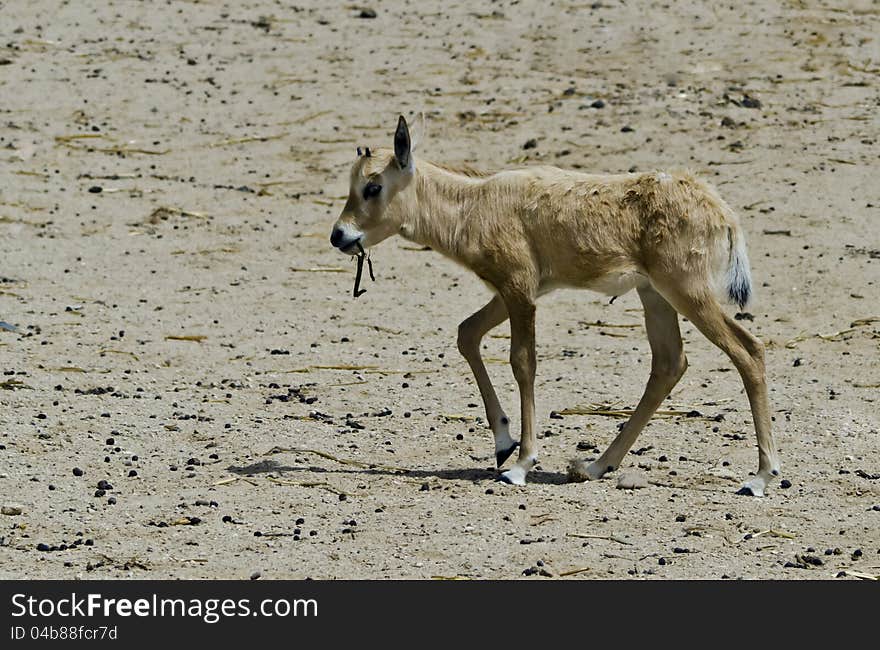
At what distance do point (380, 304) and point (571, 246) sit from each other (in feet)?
13.8

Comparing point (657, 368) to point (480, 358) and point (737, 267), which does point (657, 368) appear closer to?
point (737, 267)

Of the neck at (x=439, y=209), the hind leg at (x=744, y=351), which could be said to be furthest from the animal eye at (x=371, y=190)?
the hind leg at (x=744, y=351)

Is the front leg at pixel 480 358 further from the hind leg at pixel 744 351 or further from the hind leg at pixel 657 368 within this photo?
the hind leg at pixel 744 351

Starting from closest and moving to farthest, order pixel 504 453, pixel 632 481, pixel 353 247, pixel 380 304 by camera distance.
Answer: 1. pixel 632 481
2. pixel 504 453
3. pixel 353 247
4. pixel 380 304

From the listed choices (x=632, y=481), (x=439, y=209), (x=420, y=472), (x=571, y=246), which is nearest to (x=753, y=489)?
(x=632, y=481)

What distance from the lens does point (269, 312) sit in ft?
40.7

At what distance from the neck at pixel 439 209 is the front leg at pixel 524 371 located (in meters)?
0.49

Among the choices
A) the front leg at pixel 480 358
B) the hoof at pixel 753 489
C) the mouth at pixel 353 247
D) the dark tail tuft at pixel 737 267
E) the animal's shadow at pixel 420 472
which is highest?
the dark tail tuft at pixel 737 267

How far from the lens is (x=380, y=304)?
1269cm

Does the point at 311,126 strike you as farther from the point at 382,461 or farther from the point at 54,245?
the point at 382,461

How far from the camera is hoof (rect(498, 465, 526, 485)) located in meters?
8.69

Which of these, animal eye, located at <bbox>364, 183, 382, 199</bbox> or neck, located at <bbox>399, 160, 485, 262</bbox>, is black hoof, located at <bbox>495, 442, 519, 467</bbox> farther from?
animal eye, located at <bbox>364, 183, 382, 199</bbox>

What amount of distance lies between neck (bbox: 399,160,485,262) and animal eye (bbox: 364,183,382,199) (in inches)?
5.9

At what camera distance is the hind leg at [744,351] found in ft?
27.7
